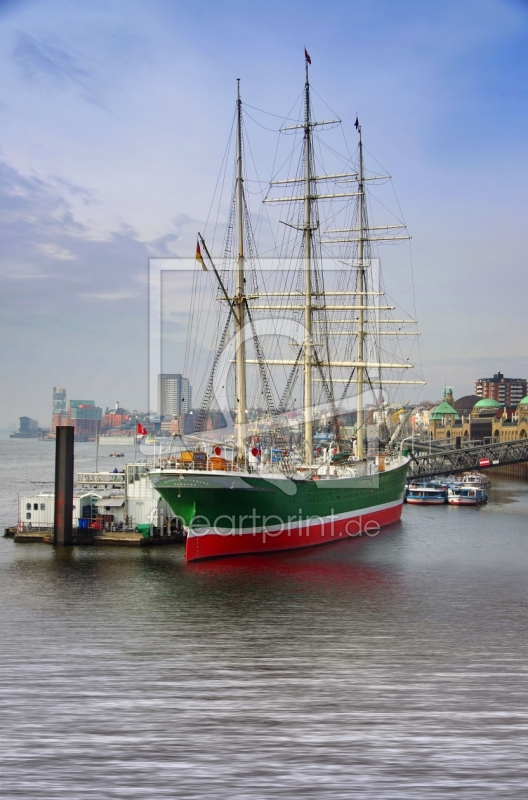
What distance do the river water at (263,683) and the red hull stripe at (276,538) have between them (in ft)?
5.67

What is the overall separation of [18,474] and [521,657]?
282 feet

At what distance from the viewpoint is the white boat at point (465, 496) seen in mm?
64625

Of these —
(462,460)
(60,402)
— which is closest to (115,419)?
(60,402)

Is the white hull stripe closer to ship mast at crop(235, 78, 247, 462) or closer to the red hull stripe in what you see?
the red hull stripe

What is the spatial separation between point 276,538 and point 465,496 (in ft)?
108

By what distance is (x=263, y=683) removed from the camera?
58.5ft

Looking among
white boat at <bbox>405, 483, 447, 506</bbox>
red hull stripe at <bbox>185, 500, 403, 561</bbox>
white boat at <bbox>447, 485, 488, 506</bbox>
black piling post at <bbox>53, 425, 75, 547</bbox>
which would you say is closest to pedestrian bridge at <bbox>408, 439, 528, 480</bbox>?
white boat at <bbox>405, 483, 447, 506</bbox>

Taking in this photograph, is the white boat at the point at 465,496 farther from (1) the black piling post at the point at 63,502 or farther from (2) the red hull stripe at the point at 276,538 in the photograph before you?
(1) the black piling post at the point at 63,502

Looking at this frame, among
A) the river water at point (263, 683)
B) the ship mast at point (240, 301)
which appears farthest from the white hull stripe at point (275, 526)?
the ship mast at point (240, 301)

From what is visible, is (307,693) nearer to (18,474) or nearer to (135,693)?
(135,693)

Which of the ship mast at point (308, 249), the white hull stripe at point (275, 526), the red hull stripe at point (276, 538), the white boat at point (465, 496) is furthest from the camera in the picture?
the white boat at point (465, 496)

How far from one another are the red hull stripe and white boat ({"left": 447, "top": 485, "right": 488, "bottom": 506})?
20.1 m

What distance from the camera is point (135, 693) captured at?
1711 cm

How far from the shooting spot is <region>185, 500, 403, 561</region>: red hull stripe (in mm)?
34125
